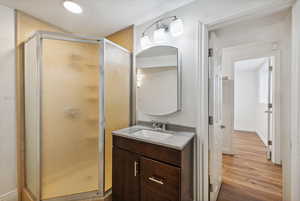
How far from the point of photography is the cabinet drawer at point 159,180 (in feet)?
3.48

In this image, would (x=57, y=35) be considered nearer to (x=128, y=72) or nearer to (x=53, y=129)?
(x=128, y=72)

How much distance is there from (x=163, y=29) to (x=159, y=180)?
160 centimetres

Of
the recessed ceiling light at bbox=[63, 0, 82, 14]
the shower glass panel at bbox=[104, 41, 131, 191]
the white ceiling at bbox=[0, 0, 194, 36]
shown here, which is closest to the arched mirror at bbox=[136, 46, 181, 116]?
the shower glass panel at bbox=[104, 41, 131, 191]

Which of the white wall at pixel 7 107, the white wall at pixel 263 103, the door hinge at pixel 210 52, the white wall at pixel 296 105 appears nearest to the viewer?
the white wall at pixel 296 105

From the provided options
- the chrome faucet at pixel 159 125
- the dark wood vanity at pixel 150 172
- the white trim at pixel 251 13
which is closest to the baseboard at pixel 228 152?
the dark wood vanity at pixel 150 172

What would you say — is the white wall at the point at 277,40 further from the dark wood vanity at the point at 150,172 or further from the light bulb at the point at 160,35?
the dark wood vanity at the point at 150,172

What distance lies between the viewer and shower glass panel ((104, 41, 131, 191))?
1.66m

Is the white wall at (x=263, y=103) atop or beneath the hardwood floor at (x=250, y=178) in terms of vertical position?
atop

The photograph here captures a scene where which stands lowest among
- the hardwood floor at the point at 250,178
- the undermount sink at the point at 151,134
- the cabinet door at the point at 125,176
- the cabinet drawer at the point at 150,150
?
the hardwood floor at the point at 250,178

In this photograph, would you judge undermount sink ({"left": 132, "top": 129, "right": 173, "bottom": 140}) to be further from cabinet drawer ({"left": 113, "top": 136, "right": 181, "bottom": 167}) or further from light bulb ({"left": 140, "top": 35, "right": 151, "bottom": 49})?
light bulb ({"left": 140, "top": 35, "right": 151, "bottom": 49})

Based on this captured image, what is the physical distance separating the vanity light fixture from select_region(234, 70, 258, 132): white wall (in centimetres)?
449

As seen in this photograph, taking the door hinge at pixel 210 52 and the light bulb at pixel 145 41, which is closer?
the door hinge at pixel 210 52

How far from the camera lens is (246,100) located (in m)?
4.96

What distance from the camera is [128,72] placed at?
Result: 6.50 ft
